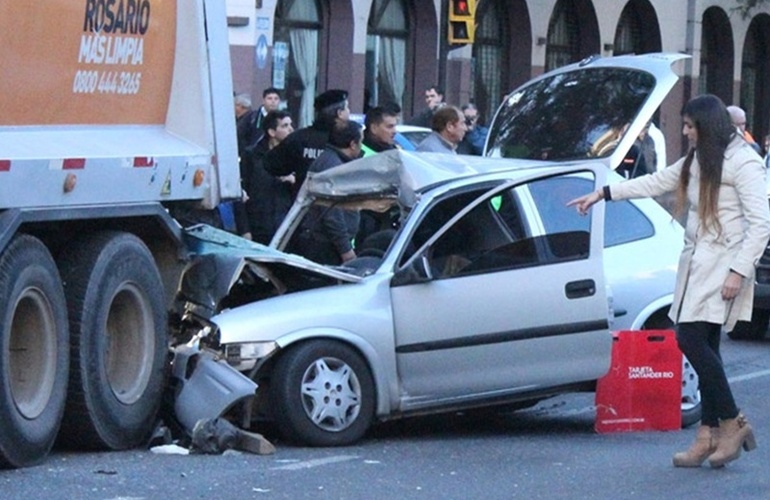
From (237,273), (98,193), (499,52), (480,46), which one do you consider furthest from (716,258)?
(499,52)

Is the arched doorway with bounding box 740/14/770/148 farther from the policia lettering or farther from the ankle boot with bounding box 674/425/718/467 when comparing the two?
the ankle boot with bounding box 674/425/718/467

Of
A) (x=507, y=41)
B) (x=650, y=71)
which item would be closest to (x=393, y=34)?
(x=507, y=41)

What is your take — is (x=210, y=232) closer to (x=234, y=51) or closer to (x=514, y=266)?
(x=514, y=266)

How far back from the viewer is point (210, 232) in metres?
10.6

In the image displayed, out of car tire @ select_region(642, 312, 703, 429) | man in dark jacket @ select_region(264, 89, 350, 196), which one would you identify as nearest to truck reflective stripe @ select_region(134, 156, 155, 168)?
man in dark jacket @ select_region(264, 89, 350, 196)

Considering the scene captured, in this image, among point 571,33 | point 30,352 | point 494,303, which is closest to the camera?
point 30,352

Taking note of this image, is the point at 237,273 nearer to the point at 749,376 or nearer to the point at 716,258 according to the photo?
the point at 716,258

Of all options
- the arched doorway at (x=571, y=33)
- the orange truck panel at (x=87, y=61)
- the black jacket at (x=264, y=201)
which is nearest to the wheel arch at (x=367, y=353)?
the orange truck panel at (x=87, y=61)

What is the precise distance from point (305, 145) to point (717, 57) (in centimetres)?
2875

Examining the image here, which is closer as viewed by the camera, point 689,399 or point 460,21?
point 689,399

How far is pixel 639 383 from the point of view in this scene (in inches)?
420

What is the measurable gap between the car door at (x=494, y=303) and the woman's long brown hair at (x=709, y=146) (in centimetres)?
134

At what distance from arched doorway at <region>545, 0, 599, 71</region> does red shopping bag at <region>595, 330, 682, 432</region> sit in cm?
2361

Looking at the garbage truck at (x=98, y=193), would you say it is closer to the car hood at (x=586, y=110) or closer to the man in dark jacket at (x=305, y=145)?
the man in dark jacket at (x=305, y=145)
